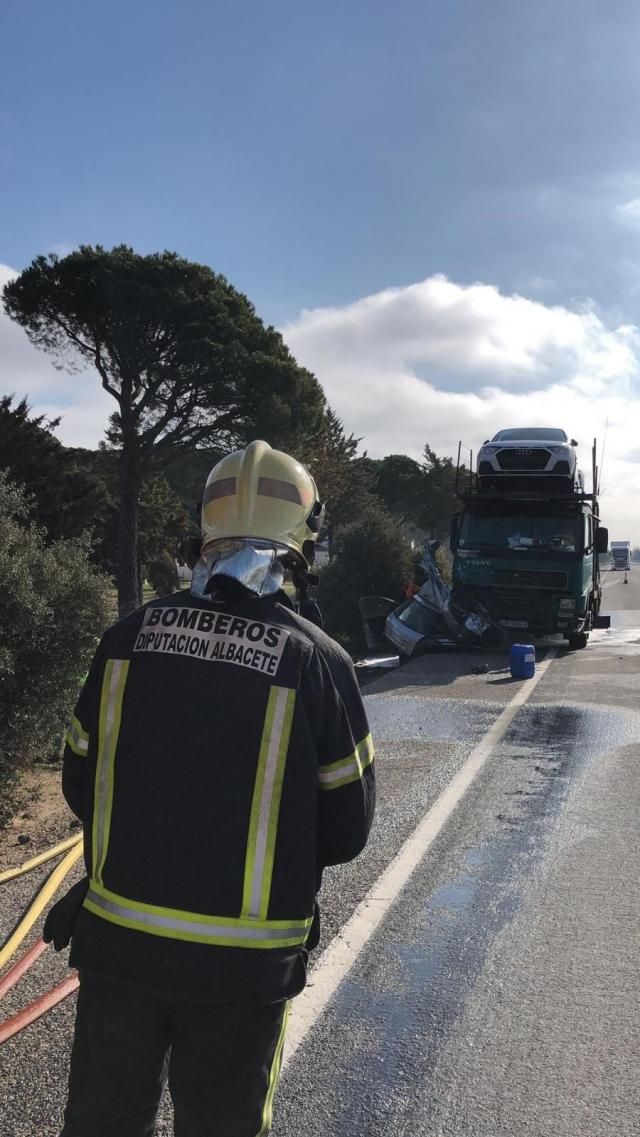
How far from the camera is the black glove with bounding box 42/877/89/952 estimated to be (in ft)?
5.82

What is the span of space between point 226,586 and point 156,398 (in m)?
26.3

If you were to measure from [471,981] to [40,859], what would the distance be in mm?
2418

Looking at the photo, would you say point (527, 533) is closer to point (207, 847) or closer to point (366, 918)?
point (366, 918)

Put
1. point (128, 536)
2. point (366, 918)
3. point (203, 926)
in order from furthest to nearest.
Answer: point (128, 536) < point (366, 918) < point (203, 926)

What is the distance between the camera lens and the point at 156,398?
1062 inches

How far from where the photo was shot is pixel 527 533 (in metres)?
14.1

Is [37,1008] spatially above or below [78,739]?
below

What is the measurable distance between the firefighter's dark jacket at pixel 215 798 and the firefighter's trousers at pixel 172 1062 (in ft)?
0.17

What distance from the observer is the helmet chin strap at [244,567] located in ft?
5.61

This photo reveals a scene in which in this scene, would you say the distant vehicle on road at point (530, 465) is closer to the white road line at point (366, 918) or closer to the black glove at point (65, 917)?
the white road line at point (366, 918)

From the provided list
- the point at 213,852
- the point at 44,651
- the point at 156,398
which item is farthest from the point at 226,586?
the point at 156,398

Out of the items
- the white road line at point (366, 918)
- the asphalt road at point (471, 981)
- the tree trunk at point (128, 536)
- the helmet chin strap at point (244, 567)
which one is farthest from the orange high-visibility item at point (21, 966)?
the tree trunk at point (128, 536)

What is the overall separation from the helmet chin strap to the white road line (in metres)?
1.89

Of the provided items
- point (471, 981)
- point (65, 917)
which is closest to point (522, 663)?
point (471, 981)
